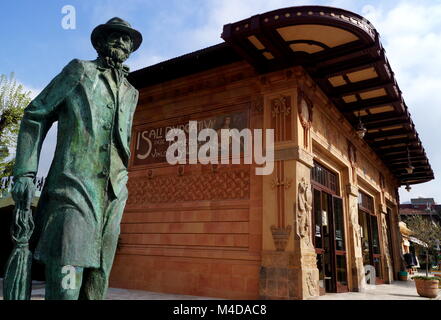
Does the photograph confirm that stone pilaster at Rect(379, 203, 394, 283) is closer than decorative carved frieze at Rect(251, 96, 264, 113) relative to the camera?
No

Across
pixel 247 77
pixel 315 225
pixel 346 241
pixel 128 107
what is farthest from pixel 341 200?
pixel 128 107

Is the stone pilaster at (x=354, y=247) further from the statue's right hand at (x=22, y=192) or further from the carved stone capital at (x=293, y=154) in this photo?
the statue's right hand at (x=22, y=192)

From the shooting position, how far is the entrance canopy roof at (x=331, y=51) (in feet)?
21.1

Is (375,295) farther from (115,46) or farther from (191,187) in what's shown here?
(115,46)

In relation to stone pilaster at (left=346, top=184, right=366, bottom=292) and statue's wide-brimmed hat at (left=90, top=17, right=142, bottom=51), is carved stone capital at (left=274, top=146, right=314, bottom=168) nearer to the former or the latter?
stone pilaster at (left=346, top=184, right=366, bottom=292)

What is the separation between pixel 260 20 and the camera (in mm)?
6688

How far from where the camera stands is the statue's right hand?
2.01 m

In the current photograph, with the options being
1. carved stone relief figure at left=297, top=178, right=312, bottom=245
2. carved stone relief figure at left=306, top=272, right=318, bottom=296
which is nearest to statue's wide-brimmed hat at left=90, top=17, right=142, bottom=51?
carved stone relief figure at left=297, top=178, right=312, bottom=245

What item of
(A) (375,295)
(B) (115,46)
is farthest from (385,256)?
(B) (115,46)

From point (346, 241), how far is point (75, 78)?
9.62 m

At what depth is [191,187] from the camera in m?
8.47

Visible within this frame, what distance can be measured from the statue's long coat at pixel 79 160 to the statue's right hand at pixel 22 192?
0.23 feet

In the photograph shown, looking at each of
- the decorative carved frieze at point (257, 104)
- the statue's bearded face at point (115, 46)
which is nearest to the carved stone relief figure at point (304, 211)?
the decorative carved frieze at point (257, 104)

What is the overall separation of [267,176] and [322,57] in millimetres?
3006
